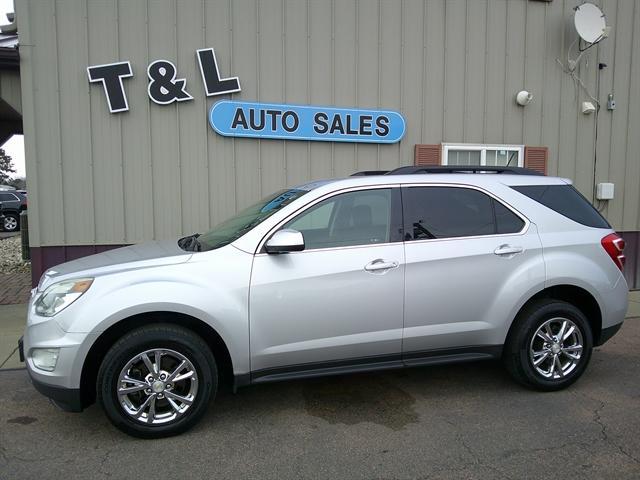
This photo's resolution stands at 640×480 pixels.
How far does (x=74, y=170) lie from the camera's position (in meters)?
6.83

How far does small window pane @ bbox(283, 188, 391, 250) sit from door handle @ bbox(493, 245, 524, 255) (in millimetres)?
867

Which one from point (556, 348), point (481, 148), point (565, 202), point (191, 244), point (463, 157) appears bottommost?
point (556, 348)

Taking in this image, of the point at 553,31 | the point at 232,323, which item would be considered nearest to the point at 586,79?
the point at 553,31

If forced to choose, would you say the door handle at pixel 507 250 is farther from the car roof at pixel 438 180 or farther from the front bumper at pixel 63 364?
the front bumper at pixel 63 364

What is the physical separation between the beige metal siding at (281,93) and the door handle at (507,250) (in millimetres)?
3985

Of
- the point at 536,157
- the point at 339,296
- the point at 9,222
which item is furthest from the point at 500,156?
the point at 9,222

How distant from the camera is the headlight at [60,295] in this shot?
327 cm

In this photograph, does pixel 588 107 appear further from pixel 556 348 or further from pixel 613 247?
pixel 556 348

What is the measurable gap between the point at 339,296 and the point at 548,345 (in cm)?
182

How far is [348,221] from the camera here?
12.6ft

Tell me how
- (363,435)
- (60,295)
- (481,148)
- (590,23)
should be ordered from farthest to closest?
(481,148) < (590,23) < (363,435) < (60,295)

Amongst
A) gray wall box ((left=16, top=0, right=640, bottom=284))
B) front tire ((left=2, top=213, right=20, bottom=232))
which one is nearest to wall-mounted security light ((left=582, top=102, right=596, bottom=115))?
gray wall box ((left=16, top=0, right=640, bottom=284))

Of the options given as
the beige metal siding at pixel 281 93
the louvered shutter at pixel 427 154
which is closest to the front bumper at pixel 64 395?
the beige metal siding at pixel 281 93

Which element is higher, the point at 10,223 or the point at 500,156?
the point at 500,156
